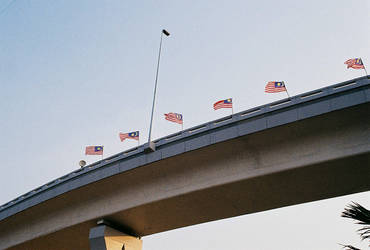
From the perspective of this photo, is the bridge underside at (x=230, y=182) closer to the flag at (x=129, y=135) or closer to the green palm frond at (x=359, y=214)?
the flag at (x=129, y=135)

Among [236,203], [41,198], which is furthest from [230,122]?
[41,198]

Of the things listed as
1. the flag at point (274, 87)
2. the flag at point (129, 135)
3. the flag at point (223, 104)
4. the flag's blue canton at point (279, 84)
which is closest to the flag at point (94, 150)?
the flag at point (129, 135)

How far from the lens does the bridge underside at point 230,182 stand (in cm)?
1877

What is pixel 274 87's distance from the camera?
23.1m

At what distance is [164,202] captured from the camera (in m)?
22.6

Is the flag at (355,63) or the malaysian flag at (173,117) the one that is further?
the malaysian flag at (173,117)

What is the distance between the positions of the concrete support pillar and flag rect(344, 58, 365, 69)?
1696 cm

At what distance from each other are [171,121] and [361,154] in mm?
11370

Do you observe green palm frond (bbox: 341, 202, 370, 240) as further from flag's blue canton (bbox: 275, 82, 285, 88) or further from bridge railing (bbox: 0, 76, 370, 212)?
flag's blue canton (bbox: 275, 82, 285, 88)

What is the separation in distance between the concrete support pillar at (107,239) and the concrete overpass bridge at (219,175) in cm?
6

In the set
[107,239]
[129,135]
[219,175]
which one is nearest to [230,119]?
[219,175]

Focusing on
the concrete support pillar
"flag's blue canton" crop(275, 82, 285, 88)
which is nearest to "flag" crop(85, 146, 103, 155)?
the concrete support pillar

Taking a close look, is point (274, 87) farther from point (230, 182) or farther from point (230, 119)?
point (230, 182)

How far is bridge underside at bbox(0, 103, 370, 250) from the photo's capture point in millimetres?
18766
